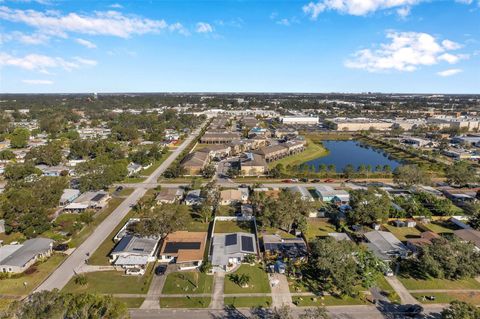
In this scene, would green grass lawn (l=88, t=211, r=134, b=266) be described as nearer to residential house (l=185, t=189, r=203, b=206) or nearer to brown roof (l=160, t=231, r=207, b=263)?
brown roof (l=160, t=231, r=207, b=263)

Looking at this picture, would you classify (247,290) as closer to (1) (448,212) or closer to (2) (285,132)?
(1) (448,212)

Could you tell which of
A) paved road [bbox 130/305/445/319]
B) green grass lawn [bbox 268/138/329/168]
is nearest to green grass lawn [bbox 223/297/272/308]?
paved road [bbox 130/305/445/319]

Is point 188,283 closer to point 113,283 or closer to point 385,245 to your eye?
point 113,283

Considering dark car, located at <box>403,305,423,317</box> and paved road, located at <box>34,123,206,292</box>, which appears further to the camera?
paved road, located at <box>34,123,206,292</box>

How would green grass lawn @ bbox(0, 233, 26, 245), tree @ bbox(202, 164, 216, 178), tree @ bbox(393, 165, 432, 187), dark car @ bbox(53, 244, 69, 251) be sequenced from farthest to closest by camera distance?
tree @ bbox(202, 164, 216, 178) < tree @ bbox(393, 165, 432, 187) < green grass lawn @ bbox(0, 233, 26, 245) < dark car @ bbox(53, 244, 69, 251)

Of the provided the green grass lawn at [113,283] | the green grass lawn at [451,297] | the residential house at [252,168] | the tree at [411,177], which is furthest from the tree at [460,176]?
the green grass lawn at [113,283]

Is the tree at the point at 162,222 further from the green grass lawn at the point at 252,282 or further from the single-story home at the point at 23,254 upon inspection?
the single-story home at the point at 23,254

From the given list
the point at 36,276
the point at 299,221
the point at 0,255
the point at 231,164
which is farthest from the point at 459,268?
the point at 231,164
